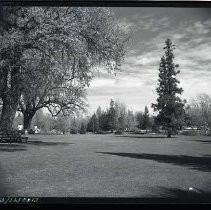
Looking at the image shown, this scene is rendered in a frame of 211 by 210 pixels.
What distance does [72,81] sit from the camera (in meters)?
5.87

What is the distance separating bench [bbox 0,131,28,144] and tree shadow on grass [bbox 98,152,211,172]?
1.26 metres

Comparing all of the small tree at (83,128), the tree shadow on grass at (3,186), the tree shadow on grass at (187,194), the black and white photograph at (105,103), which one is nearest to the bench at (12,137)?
the black and white photograph at (105,103)

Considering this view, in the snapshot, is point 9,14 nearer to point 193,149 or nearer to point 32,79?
point 32,79

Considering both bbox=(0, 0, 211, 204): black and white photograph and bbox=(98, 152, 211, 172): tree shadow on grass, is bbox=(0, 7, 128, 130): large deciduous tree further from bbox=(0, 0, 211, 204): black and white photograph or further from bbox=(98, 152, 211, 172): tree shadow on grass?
bbox=(98, 152, 211, 172): tree shadow on grass

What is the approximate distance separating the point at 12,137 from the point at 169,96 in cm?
225

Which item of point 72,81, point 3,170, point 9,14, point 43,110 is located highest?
point 9,14

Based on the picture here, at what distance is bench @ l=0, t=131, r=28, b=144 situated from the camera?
529cm

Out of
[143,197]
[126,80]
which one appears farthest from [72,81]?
[143,197]

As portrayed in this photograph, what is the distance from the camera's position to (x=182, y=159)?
491 cm

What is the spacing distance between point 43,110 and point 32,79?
498 mm

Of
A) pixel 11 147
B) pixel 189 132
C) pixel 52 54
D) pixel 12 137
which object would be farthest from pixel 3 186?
pixel 189 132

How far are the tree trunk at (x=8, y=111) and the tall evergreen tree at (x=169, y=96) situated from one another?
2094 mm

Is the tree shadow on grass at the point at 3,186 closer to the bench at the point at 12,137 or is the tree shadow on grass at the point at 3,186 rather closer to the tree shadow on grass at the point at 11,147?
the tree shadow on grass at the point at 11,147

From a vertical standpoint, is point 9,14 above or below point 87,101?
above
